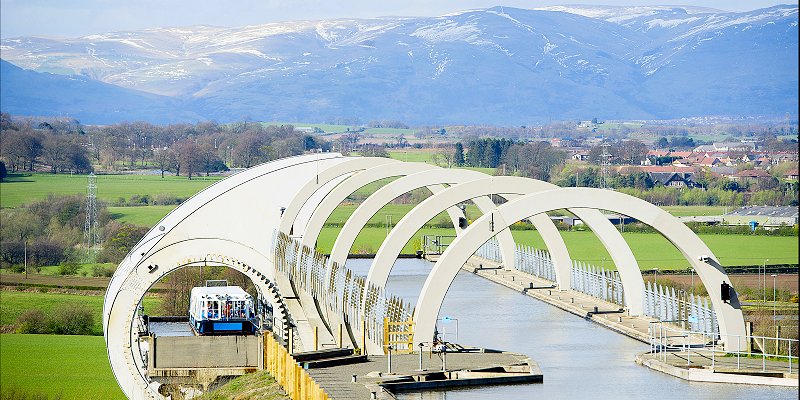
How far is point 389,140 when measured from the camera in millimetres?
173000

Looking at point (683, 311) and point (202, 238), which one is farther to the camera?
point (202, 238)

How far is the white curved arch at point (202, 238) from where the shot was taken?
30.3m

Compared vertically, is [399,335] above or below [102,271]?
below

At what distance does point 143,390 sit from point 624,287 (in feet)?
35.2

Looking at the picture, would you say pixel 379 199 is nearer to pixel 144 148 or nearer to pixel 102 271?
pixel 102 271

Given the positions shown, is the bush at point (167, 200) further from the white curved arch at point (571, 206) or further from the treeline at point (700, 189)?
the white curved arch at point (571, 206)

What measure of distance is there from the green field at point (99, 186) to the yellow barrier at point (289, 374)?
6139cm

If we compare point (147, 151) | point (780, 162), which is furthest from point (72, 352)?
point (147, 151)

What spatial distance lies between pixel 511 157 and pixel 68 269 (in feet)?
180

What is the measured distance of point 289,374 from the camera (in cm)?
2106

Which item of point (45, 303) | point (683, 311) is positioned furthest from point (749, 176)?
point (683, 311)

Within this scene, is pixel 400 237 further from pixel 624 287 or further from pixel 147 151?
pixel 147 151

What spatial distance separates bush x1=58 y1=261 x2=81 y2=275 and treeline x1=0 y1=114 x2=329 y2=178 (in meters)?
41.6

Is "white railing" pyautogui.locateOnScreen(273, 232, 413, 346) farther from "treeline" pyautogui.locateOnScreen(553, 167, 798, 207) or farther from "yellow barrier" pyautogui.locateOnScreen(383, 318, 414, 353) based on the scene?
"treeline" pyautogui.locateOnScreen(553, 167, 798, 207)
